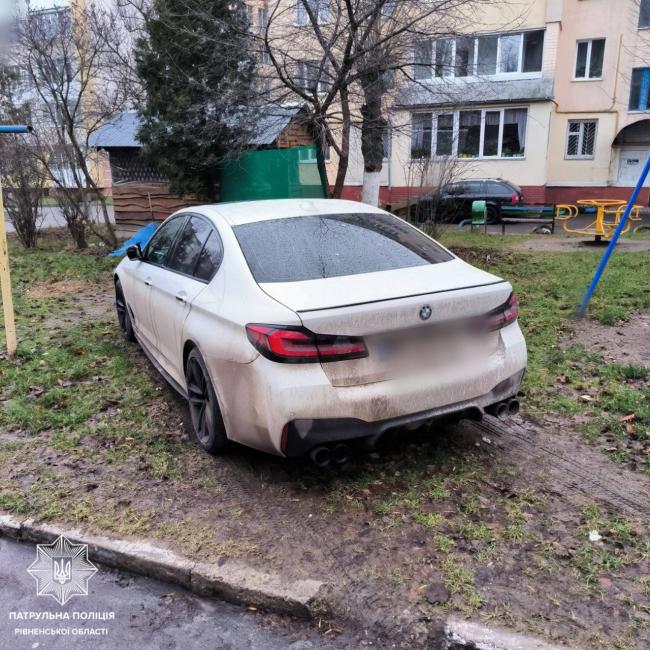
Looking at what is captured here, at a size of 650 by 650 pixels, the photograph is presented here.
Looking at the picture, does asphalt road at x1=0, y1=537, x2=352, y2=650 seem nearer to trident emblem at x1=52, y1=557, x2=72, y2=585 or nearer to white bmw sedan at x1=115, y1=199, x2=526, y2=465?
trident emblem at x1=52, y1=557, x2=72, y2=585

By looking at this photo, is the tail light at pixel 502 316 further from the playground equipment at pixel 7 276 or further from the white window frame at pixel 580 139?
the white window frame at pixel 580 139

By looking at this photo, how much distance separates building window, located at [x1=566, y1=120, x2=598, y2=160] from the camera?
25.5 metres

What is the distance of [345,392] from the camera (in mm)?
3088

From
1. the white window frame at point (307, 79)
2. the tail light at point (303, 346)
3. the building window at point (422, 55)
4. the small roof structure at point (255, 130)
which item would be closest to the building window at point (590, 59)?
the small roof structure at point (255, 130)

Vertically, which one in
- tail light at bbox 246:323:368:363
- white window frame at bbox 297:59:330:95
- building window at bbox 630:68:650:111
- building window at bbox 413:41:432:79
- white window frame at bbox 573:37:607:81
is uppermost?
white window frame at bbox 573:37:607:81

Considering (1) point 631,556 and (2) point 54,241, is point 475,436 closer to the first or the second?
(1) point 631,556

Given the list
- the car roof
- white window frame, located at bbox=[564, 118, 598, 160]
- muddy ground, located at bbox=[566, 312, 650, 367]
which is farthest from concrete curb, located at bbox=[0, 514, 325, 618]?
white window frame, located at bbox=[564, 118, 598, 160]

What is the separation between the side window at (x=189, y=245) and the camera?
4.32m

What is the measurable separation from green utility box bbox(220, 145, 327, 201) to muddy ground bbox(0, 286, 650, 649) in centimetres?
761

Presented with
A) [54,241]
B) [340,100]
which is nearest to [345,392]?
[340,100]

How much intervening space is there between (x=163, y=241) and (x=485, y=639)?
3975 millimetres

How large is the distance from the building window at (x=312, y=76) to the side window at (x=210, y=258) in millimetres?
4802

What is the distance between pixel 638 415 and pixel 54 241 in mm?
14851

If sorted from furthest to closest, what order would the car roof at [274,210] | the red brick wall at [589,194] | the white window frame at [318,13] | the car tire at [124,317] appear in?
the red brick wall at [589,194] < the white window frame at [318,13] < the car tire at [124,317] < the car roof at [274,210]
